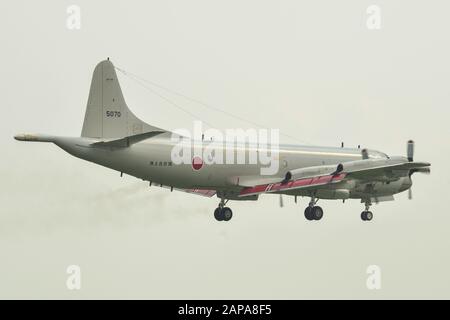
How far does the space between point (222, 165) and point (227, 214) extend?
192 inches

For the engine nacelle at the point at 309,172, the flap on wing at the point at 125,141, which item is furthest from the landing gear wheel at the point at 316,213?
the flap on wing at the point at 125,141

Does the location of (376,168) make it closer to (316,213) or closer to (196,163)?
(316,213)

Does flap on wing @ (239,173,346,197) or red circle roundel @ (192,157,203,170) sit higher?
red circle roundel @ (192,157,203,170)

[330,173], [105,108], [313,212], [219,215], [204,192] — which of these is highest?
[105,108]

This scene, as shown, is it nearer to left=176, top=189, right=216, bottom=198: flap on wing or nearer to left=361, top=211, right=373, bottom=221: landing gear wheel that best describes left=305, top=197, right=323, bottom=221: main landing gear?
left=361, top=211, right=373, bottom=221: landing gear wheel

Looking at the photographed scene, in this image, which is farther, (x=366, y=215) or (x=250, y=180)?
(x=366, y=215)

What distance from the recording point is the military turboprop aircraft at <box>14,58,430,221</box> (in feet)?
223

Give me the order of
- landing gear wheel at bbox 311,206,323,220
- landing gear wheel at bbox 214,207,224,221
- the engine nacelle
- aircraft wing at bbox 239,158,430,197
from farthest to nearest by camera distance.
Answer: landing gear wheel at bbox 214,207,224,221, landing gear wheel at bbox 311,206,323,220, the engine nacelle, aircraft wing at bbox 239,158,430,197

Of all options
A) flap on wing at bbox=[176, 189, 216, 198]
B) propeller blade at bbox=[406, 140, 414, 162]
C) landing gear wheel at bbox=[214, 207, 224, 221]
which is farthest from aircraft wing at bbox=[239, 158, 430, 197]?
flap on wing at bbox=[176, 189, 216, 198]

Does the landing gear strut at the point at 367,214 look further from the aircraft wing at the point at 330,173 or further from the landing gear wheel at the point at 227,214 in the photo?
the landing gear wheel at the point at 227,214

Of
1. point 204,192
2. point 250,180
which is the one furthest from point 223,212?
point 250,180

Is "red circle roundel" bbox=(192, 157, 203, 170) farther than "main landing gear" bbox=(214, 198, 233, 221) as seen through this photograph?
No

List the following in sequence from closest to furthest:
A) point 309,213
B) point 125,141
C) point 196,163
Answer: point 125,141 → point 196,163 → point 309,213

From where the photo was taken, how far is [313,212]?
7450 cm
